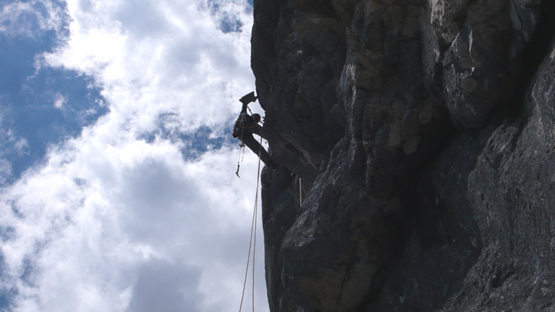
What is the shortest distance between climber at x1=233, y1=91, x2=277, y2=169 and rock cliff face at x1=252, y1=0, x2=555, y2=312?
3600mm

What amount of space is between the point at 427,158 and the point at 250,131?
944 cm

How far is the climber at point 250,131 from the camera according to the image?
17156 mm

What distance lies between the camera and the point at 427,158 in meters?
8.95

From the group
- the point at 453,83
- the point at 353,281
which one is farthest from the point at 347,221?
the point at 453,83

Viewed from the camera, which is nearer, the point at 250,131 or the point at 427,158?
the point at 427,158

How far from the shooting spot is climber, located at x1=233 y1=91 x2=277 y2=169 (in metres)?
17.2

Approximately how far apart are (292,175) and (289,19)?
6.42 m

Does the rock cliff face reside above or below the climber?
below

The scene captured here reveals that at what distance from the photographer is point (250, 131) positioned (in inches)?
680

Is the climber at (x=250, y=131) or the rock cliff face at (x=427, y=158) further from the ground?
the climber at (x=250, y=131)

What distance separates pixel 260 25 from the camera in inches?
609

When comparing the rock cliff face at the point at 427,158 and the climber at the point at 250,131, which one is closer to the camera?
the rock cliff face at the point at 427,158

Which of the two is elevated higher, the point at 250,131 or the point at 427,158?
the point at 250,131

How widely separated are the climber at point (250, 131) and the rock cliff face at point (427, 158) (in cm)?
360
